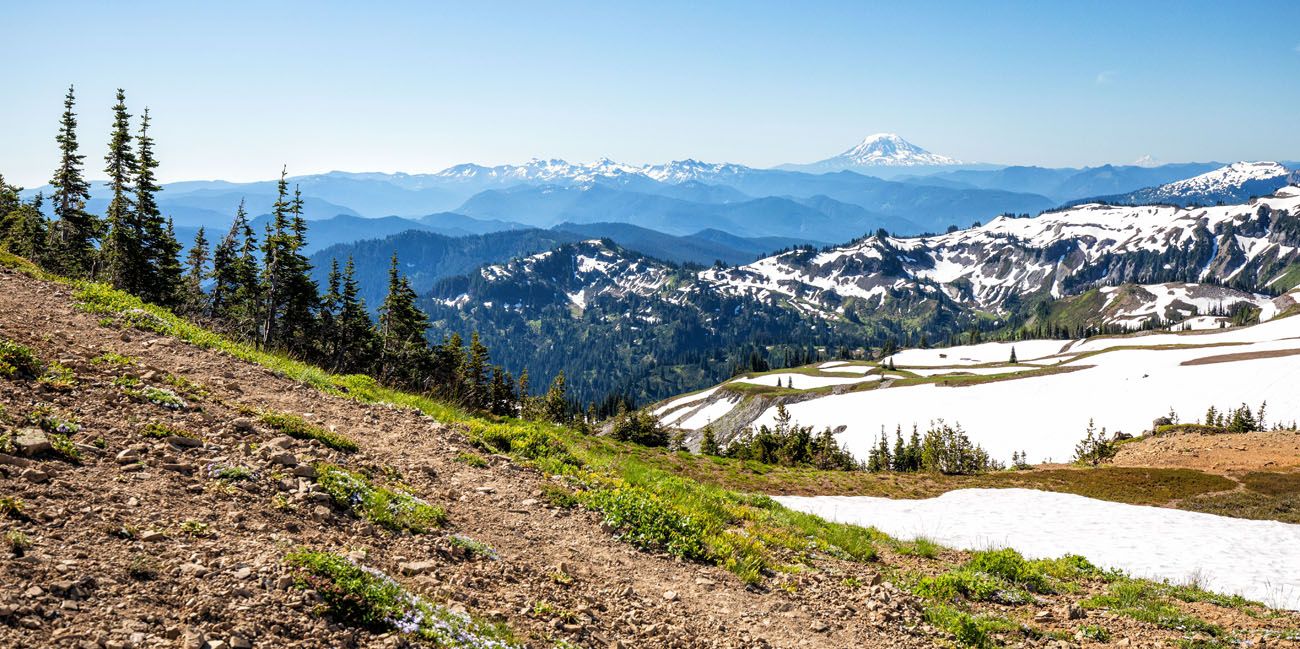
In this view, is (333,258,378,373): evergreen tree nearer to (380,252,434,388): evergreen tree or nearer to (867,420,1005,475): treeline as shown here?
(380,252,434,388): evergreen tree

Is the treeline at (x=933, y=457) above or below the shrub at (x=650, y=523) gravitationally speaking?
below

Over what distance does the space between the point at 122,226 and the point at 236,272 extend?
9869 millimetres

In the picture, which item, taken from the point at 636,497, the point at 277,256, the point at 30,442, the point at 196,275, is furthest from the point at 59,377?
the point at 196,275

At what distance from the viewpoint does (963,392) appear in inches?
4747

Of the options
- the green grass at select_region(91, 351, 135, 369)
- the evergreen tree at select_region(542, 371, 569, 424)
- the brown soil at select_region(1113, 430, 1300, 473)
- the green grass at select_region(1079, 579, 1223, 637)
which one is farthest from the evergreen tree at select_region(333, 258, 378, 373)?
the brown soil at select_region(1113, 430, 1300, 473)

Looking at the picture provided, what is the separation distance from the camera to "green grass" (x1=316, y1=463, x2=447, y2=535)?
8992 mm

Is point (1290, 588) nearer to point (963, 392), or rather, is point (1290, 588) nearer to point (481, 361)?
point (481, 361)

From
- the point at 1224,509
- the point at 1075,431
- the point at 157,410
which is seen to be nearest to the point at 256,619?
the point at 157,410

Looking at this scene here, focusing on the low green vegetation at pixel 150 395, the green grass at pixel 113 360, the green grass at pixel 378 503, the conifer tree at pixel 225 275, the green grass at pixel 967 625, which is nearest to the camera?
the green grass at pixel 378 503

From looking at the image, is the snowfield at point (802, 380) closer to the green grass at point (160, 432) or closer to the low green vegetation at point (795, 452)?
the low green vegetation at point (795, 452)

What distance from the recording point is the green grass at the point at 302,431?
11188 millimetres

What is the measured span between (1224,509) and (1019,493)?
8701mm

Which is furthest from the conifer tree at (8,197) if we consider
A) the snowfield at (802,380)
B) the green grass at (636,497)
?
the snowfield at (802,380)

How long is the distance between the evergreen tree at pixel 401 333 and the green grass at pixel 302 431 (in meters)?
49.0
